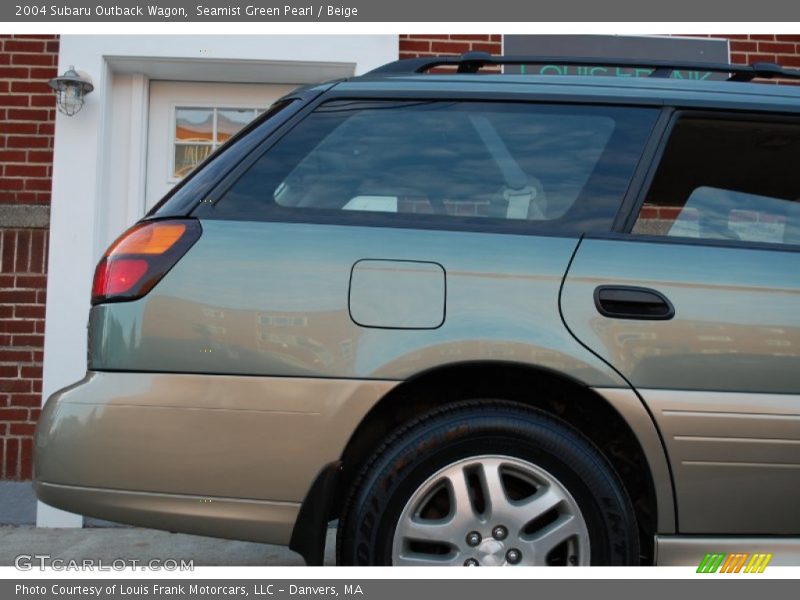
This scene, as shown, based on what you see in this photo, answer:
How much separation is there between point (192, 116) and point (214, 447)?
3820 mm

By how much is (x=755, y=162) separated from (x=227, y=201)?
66.2 inches

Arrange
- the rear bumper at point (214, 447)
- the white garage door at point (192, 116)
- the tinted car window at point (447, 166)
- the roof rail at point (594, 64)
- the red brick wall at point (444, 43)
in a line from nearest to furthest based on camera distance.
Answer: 1. the rear bumper at point (214, 447)
2. the tinted car window at point (447, 166)
3. the roof rail at point (594, 64)
4. the red brick wall at point (444, 43)
5. the white garage door at point (192, 116)

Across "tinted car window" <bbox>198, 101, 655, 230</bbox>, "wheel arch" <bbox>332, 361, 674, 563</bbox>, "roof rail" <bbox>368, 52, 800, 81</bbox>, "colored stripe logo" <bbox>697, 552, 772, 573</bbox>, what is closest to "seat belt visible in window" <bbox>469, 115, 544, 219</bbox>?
"tinted car window" <bbox>198, 101, 655, 230</bbox>

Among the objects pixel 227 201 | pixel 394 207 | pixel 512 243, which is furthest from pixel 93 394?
pixel 512 243

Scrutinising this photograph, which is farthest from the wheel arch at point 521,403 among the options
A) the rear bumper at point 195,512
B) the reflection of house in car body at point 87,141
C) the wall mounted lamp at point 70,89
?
the wall mounted lamp at point 70,89

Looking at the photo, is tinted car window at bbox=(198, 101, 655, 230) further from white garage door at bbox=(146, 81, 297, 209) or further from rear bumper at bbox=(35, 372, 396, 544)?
white garage door at bbox=(146, 81, 297, 209)

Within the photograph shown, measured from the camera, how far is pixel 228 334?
236cm

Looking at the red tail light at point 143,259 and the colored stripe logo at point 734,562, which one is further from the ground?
the red tail light at point 143,259

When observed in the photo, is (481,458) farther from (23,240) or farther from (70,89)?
(70,89)

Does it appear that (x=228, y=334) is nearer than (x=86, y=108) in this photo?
Yes

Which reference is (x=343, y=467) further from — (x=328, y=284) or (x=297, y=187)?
(x=297, y=187)

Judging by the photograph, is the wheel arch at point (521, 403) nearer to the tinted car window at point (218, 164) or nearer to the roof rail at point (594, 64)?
the tinted car window at point (218, 164)

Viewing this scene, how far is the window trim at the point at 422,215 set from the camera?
97.4 inches

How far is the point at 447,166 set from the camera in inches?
103
